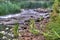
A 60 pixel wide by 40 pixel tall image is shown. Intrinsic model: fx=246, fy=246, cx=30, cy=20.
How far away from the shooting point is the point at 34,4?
938 inches

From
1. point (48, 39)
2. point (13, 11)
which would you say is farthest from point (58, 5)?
point (13, 11)

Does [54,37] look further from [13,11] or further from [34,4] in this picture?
[34,4]

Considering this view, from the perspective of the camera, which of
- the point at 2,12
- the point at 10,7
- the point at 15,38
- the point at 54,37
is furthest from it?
the point at 10,7

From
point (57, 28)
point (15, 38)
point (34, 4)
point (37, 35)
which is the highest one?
point (57, 28)

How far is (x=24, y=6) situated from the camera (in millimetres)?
22500

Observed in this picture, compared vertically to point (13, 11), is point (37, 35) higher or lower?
higher

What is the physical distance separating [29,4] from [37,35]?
17976 millimetres

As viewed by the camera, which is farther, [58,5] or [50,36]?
[58,5]

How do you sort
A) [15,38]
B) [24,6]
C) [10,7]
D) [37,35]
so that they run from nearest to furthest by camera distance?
[37,35] → [15,38] → [10,7] → [24,6]

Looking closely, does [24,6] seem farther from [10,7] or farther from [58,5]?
[58,5]

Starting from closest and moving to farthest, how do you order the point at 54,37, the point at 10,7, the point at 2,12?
1. the point at 54,37
2. the point at 2,12
3. the point at 10,7

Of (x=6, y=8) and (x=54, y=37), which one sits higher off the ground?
(x=54, y=37)

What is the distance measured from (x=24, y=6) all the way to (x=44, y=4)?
2.04 metres

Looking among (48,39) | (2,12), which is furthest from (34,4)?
(48,39)
